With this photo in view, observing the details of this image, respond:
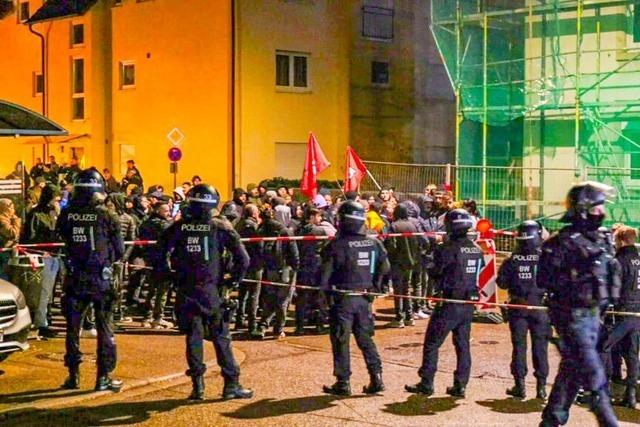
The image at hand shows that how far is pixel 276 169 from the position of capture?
31.6 meters

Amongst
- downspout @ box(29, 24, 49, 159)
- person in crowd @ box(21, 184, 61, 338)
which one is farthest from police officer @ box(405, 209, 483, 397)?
downspout @ box(29, 24, 49, 159)

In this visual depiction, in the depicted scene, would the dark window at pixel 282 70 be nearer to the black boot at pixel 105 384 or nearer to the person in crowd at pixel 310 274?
the person in crowd at pixel 310 274

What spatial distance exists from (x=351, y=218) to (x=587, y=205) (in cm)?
250

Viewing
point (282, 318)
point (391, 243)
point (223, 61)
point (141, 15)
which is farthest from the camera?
point (141, 15)

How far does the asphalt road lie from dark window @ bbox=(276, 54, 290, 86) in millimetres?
19535

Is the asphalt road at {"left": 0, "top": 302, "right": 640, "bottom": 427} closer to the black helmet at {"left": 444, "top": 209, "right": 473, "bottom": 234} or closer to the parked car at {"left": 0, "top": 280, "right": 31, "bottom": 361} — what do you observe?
the parked car at {"left": 0, "top": 280, "right": 31, "bottom": 361}

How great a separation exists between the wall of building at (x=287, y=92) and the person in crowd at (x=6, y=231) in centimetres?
1802

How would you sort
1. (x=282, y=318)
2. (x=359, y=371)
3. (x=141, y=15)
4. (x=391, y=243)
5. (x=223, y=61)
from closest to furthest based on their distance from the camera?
(x=359, y=371) → (x=282, y=318) → (x=391, y=243) → (x=223, y=61) → (x=141, y=15)

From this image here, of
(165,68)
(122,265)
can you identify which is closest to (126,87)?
(165,68)

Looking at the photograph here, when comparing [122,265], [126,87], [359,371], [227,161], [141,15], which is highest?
[141,15]

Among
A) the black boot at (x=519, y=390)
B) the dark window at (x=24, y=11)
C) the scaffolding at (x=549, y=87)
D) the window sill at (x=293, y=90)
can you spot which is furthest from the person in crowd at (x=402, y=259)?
the dark window at (x=24, y=11)

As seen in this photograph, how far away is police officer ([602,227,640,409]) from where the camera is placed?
32.6ft

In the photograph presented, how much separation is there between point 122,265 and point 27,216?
4.58 feet

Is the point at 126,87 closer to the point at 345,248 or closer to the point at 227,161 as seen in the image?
the point at 227,161
